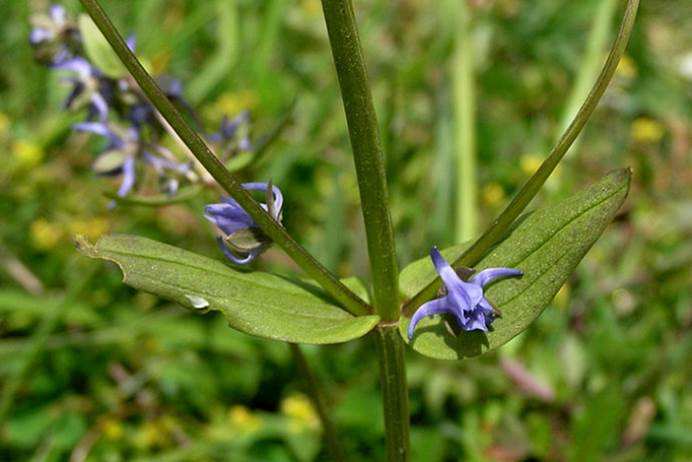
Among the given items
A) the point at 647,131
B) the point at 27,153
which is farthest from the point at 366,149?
the point at 647,131

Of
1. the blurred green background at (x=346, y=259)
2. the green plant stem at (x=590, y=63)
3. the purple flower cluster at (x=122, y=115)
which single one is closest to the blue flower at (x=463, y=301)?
the blurred green background at (x=346, y=259)

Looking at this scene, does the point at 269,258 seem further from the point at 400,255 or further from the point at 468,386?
the point at 468,386

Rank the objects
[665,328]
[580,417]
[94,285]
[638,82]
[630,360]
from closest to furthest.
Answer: [580,417] → [630,360] → [665,328] → [94,285] → [638,82]

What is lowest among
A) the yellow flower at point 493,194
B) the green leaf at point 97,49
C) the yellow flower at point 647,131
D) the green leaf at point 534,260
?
the yellow flower at point 647,131

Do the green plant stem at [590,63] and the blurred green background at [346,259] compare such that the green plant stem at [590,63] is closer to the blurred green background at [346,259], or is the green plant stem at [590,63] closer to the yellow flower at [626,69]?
the blurred green background at [346,259]

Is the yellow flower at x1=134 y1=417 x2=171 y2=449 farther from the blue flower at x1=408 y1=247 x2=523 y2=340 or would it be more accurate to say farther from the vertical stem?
the blue flower at x1=408 y1=247 x2=523 y2=340

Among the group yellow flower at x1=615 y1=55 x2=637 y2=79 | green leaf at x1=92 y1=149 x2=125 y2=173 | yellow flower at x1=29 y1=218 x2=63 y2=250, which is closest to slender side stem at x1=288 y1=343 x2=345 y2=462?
green leaf at x1=92 y1=149 x2=125 y2=173

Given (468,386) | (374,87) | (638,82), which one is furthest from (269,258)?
(638,82)
